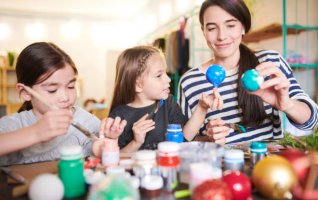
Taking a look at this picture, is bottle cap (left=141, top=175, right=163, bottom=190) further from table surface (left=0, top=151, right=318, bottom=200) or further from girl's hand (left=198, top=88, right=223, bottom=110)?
girl's hand (left=198, top=88, right=223, bottom=110)

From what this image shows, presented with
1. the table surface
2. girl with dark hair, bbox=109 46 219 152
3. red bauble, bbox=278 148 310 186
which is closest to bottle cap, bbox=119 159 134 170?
the table surface

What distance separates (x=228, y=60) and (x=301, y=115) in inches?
19.1

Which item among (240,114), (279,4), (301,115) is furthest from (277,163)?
(279,4)

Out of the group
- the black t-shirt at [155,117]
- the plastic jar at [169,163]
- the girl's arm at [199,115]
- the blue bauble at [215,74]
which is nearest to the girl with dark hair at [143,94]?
the black t-shirt at [155,117]

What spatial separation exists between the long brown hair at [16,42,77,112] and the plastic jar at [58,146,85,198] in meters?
0.55

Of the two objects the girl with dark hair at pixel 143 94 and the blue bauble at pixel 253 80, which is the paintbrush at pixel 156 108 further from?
the blue bauble at pixel 253 80

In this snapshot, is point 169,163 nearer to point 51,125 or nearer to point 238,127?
point 51,125

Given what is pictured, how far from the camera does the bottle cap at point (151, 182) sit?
66 cm

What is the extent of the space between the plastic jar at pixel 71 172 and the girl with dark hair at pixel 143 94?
2.36ft

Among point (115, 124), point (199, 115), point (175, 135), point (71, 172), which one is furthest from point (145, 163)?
point (199, 115)

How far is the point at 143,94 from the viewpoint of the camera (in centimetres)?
152

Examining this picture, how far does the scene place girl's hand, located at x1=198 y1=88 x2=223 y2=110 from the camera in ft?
3.78

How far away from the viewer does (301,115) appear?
117 cm

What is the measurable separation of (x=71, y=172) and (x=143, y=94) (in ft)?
2.88
